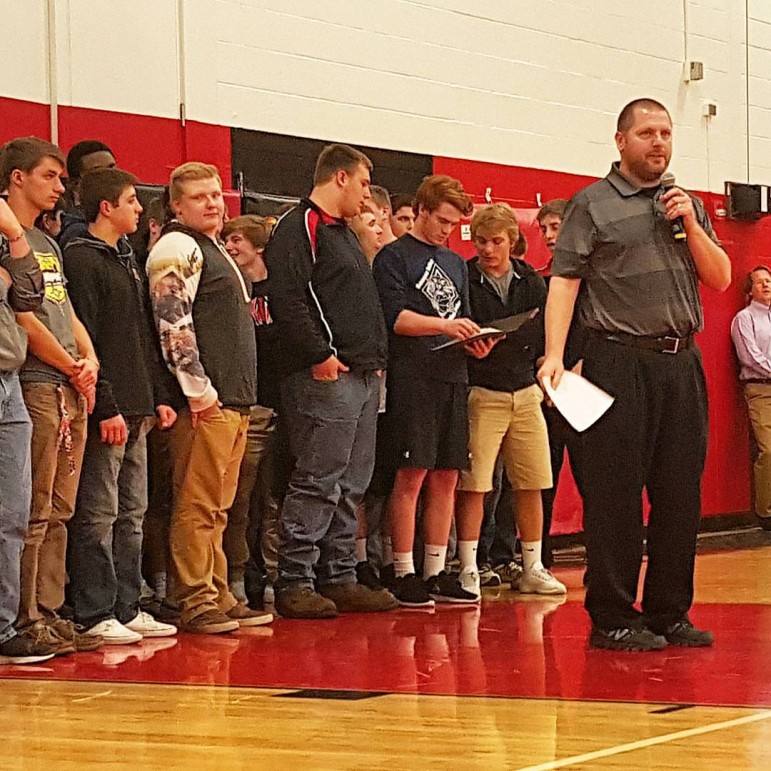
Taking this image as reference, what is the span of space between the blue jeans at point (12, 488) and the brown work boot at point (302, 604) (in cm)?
131

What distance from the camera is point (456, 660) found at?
4781mm

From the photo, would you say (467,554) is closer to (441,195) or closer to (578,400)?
(441,195)

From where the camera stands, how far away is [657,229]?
5004mm

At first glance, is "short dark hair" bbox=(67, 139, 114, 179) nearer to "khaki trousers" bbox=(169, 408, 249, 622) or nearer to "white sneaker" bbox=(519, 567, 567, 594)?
"khaki trousers" bbox=(169, 408, 249, 622)

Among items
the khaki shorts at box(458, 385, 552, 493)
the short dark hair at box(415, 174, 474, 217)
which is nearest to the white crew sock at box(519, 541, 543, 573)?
the khaki shorts at box(458, 385, 552, 493)

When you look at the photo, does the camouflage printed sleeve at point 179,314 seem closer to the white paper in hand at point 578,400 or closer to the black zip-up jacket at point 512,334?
the white paper in hand at point 578,400

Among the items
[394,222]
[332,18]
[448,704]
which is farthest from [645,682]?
[332,18]

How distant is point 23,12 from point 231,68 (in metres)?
1.15

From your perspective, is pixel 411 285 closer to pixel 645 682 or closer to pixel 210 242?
pixel 210 242

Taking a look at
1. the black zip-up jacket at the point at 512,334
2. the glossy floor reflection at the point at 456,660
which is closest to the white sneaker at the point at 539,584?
the glossy floor reflection at the point at 456,660

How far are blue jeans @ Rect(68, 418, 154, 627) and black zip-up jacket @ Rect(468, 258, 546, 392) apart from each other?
5.84 ft

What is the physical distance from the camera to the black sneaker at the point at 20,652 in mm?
4730

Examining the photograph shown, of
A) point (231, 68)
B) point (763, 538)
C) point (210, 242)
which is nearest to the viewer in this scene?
point (210, 242)

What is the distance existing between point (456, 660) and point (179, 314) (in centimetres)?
151
